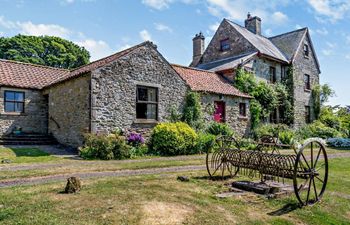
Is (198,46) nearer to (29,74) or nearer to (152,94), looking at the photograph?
(152,94)

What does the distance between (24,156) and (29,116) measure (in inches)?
259

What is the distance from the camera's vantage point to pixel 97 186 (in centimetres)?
664

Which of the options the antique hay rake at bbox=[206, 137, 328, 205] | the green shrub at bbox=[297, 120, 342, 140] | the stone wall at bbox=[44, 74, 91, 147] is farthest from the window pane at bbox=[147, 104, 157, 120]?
the green shrub at bbox=[297, 120, 342, 140]

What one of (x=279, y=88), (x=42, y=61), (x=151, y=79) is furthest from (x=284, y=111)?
(x=42, y=61)

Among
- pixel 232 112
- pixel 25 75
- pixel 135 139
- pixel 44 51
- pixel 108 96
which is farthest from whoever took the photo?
pixel 44 51

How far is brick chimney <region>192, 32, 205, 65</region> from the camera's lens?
28.9 metres

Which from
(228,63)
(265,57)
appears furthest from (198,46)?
(265,57)

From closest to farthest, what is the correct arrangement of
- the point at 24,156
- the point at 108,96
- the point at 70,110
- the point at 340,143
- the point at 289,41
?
the point at 24,156 → the point at 108,96 → the point at 70,110 → the point at 340,143 → the point at 289,41

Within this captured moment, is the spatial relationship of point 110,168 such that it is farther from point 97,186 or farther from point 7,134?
point 7,134

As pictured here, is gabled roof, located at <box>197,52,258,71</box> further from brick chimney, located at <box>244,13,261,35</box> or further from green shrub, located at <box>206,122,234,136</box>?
brick chimney, located at <box>244,13,261,35</box>

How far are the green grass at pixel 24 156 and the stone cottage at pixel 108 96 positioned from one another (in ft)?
6.85

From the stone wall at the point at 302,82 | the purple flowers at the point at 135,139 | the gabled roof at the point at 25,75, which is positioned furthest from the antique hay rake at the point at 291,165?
the stone wall at the point at 302,82

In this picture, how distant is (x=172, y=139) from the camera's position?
45.4 feet

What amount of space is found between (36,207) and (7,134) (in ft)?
43.9
